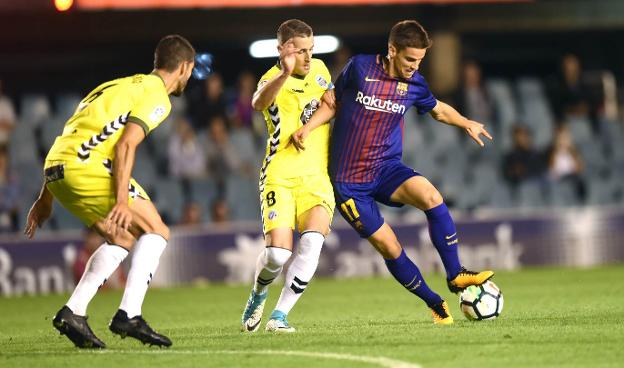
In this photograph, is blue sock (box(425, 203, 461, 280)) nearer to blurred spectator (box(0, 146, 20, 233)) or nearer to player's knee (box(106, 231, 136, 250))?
player's knee (box(106, 231, 136, 250))

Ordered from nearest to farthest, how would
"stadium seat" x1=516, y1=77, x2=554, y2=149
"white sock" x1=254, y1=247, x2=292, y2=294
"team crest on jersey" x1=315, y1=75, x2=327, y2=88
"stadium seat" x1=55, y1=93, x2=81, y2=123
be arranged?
"white sock" x1=254, y1=247, x2=292, y2=294, "team crest on jersey" x1=315, y1=75, x2=327, y2=88, "stadium seat" x1=55, y1=93, x2=81, y2=123, "stadium seat" x1=516, y1=77, x2=554, y2=149

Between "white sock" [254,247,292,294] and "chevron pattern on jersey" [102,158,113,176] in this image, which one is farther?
"white sock" [254,247,292,294]

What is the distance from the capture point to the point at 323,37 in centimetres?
2084

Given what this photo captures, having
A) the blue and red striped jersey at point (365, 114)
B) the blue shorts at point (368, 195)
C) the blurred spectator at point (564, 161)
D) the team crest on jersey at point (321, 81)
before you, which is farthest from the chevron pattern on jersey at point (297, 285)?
the blurred spectator at point (564, 161)

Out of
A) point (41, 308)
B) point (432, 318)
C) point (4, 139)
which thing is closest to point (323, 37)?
point (4, 139)

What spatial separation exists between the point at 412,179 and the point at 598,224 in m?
8.89

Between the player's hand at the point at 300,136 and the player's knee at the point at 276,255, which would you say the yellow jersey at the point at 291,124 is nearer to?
the player's hand at the point at 300,136

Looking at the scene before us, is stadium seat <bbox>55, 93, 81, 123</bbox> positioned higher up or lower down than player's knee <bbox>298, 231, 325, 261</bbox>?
higher up

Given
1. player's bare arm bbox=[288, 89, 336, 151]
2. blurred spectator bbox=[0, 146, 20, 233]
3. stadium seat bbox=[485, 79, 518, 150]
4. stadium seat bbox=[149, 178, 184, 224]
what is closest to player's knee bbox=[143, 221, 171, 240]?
player's bare arm bbox=[288, 89, 336, 151]

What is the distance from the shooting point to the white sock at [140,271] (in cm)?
723

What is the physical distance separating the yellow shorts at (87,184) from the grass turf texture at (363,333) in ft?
2.86

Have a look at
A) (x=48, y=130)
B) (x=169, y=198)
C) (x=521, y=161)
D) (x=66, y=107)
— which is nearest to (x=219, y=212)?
(x=169, y=198)

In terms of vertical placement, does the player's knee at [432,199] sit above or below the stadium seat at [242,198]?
above

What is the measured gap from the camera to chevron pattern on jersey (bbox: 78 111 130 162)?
7332mm
